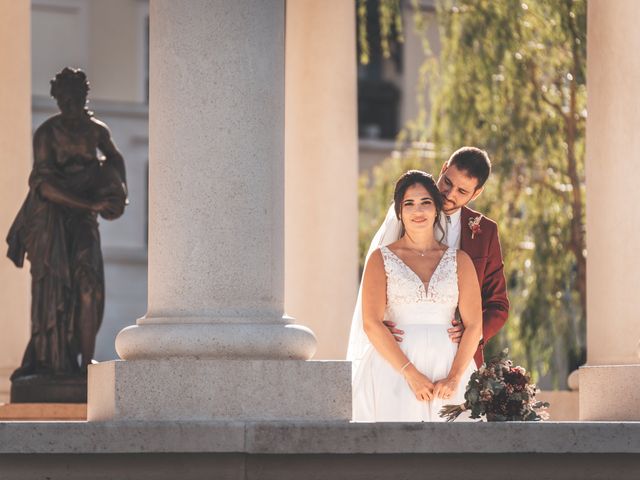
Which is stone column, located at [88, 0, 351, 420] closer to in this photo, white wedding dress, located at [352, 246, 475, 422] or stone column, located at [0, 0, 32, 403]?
white wedding dress, located at [352, 246, 475, 422]

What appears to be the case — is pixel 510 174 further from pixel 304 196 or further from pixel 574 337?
pixel 304 196

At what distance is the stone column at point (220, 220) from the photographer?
16.9 m

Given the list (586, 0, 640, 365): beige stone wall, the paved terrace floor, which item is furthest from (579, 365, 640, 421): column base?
the paved terrace floor

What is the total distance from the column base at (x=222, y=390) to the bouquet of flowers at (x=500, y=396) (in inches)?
66.9

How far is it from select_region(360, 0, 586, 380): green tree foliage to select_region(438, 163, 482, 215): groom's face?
19.6 metres

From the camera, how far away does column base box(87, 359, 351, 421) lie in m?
16.7

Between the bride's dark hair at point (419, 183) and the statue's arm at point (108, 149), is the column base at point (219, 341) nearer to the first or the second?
the bride's dark hair at point (419, 183)

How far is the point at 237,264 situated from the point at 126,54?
2076 inches

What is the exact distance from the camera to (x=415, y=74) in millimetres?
75750

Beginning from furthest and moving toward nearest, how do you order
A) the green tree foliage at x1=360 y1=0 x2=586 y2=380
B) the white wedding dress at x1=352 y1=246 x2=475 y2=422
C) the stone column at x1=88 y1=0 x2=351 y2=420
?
the green tree foliage at x1=360 y1=0 x2=586 y2=380 < the white wedding dress at x1=352 y1=246 x2=475 y2=422 < the stone column at x1=88 y1=0 x2=351 y2=420

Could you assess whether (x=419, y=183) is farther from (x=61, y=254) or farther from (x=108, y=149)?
(x=61, y=254)

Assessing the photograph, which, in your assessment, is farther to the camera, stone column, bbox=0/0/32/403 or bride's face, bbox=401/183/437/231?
stone column, bbox=0/0/32/403

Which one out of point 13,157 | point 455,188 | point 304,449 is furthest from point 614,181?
point 13,157

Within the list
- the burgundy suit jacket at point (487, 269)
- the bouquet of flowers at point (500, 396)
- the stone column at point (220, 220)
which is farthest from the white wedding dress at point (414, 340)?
the stone column at point (220, 220)
